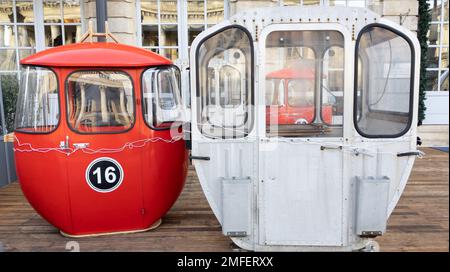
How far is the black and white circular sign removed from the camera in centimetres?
349

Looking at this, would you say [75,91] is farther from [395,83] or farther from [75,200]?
[395,83]

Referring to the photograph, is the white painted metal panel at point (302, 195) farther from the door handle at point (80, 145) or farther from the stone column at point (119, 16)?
the stone column at point (119, 16)

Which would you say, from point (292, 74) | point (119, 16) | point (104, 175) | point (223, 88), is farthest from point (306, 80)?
point (119, 16)

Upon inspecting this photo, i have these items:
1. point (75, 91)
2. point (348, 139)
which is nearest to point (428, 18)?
point (348, 139)

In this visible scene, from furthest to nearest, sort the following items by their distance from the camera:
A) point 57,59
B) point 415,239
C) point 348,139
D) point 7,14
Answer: point 7,14 → point 415,239 → point 57,59 → point 348,139

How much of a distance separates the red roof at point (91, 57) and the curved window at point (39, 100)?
108 mm

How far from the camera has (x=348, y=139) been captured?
2.97 metres

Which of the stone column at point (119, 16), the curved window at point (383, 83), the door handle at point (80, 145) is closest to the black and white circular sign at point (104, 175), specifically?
the door handle at point (80, 145)

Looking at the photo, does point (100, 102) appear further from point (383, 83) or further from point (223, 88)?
point (383, 83)

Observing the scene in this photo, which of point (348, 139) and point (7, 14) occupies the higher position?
point (7, 14)

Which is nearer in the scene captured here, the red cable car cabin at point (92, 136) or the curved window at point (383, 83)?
the curved window at point (383, 83)

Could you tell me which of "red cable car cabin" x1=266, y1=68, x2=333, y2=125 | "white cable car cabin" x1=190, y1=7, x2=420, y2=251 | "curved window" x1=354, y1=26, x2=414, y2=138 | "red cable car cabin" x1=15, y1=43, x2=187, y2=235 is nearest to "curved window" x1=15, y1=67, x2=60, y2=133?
"red cable car cabin" x1=15, y1=43, x2=187, y2=235

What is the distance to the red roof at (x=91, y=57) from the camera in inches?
132

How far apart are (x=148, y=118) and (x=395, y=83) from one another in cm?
243
